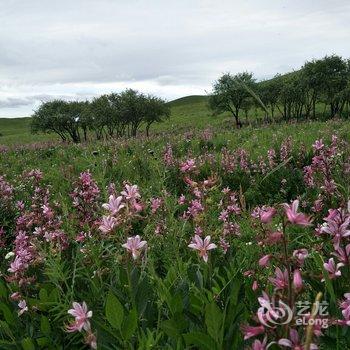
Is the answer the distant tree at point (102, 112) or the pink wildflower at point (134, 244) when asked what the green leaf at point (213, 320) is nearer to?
the pink wildflower at point (134, 244)

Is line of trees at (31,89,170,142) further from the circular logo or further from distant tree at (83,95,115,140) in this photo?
the circular logo

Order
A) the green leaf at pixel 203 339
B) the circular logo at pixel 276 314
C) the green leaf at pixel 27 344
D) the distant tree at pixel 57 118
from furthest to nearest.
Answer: the distant tree at pixel 57 118 → the green leaf at pixel 27 344 → the green leaf at pixel 203 339 → the circular logo at pixel 276 314

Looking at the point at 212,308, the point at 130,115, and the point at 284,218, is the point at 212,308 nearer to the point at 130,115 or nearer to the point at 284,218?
the point at 284,218

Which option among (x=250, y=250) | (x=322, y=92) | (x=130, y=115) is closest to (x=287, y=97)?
(x=322, y=92)

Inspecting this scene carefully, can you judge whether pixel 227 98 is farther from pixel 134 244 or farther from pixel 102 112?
pixel 134 244

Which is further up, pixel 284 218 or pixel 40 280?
pixel 284 218

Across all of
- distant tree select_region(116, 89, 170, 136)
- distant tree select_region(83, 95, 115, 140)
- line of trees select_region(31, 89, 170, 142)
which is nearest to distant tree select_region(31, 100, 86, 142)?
line of trees select_region(31, 89, 170, 142)

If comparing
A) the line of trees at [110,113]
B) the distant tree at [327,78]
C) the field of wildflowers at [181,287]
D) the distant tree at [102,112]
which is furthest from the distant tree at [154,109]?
the field of wildflowers at [181,287]

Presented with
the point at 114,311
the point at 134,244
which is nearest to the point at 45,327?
the point at 114,311

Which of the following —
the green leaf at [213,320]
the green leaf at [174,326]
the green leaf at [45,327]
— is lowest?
the green leaf at [45,327]

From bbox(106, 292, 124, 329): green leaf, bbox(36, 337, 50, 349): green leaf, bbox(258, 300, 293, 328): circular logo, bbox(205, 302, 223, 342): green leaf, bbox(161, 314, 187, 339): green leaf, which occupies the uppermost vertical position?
bbox(258, 300, 293, 328): circular logo

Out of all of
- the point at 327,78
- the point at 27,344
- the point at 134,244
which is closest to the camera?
the point at 134,244

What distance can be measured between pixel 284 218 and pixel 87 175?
2609 mm

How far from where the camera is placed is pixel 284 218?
57.1 inches
